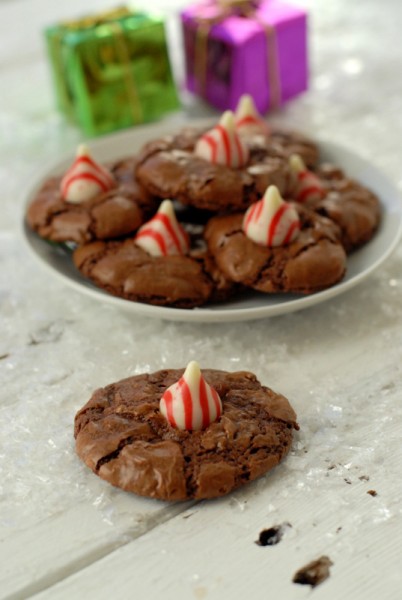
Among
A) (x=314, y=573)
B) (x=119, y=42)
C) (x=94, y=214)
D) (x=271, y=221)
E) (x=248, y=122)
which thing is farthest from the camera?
(x=119, y=42)

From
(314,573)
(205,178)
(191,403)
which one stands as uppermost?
(205,178)

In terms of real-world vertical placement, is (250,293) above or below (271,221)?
below

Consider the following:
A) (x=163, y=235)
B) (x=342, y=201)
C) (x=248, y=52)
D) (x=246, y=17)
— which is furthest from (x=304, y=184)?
(x=246, y=17)

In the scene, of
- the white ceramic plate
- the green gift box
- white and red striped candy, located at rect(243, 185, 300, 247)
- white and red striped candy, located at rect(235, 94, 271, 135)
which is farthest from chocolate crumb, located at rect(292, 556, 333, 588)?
the green gift box

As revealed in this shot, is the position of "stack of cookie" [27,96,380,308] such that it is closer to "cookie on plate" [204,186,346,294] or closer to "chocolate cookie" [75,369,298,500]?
"cookie on plate" [204,186,346,294]

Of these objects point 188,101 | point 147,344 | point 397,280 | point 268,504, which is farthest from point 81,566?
point 188,101

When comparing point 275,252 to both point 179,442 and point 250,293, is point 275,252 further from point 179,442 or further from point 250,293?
→ point 179,442
